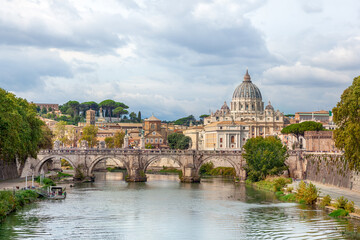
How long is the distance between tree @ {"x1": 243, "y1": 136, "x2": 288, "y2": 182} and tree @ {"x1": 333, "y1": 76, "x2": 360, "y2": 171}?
2366cm

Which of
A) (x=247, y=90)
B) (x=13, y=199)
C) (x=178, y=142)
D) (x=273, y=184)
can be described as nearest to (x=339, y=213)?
(x=273, y=184)

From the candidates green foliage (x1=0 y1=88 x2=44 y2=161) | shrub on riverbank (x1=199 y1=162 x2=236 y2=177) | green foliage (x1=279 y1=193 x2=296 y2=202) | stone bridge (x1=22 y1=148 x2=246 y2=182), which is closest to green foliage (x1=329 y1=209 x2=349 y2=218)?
green foliage (x1=279 y1=193 x2=296 y2=202)

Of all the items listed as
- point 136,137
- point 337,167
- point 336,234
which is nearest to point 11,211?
point 336,234

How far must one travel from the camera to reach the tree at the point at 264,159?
63875 millimetres

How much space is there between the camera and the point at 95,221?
1443 inches

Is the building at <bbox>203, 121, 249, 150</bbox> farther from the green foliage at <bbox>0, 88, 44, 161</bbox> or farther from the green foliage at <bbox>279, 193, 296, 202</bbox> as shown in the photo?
the green foliage at <bbox>279, 193, 296, 202</bbox>

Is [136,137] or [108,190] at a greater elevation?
[136,137]

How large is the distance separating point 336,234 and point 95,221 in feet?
46.7

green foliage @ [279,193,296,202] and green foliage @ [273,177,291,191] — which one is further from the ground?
green foliage @ [273,177,291,191]

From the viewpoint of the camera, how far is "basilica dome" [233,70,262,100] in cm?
18725

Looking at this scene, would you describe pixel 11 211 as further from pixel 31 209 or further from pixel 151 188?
pixel 151 188

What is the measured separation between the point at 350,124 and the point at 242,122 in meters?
120

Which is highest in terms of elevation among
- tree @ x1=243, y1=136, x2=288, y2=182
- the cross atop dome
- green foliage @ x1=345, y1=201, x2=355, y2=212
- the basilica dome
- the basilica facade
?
the cross atop dome

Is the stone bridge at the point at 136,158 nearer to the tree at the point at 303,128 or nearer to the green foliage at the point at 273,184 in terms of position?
the green foliage at the point at 273,184
